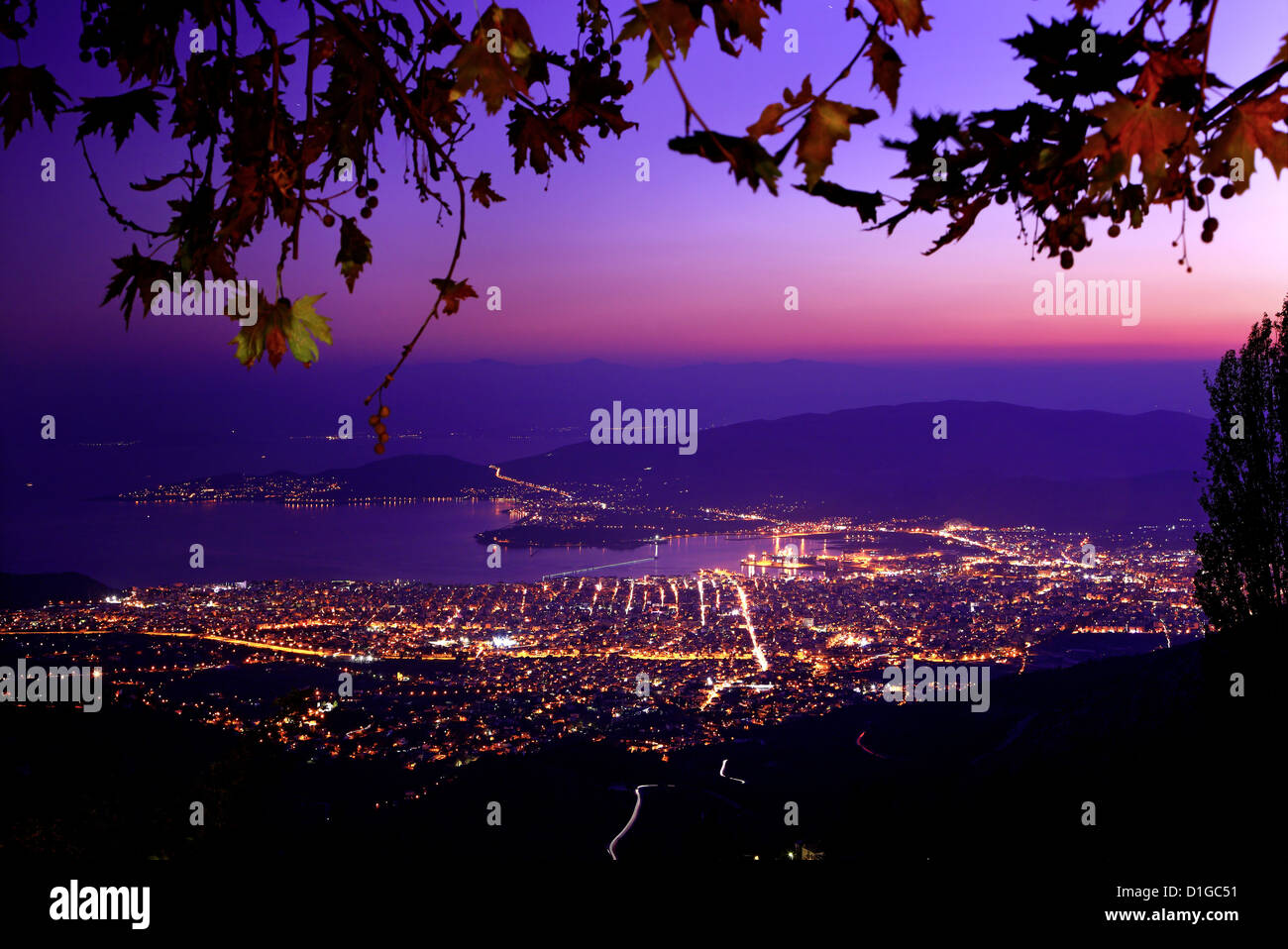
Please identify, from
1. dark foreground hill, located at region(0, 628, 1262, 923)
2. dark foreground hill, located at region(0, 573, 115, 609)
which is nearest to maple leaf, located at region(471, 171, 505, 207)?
dark foreground hill, located at region(0, 628, 1262, 923)

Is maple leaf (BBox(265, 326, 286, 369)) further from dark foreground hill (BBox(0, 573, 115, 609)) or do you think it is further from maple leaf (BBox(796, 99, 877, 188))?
dark foreground hill (BBox(0, 573, 115, 609))

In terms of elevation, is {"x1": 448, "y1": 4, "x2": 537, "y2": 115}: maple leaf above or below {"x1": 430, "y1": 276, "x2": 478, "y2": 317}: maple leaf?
above

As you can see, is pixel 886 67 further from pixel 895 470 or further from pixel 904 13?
pixel 895 470

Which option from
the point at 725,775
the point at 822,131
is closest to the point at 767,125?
the point at 822,131

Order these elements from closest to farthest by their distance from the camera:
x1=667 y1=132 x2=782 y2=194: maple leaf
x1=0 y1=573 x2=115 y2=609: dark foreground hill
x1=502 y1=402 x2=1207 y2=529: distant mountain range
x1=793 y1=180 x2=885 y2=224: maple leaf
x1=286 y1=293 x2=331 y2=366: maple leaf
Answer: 1. x1=667 y1=132 x2=782 y2=194: maple leaf
2. x1=793 y1=180 x2=885 y2=224: maple leaf
3. x1=286 y1=293 x2=331 y2=366: maple leaf
4. x1=0 y1=573 x2=115 y2=609: dark foreground hill
5. x1=502 y1=402 x2=1207 y2=529: distant mountain range

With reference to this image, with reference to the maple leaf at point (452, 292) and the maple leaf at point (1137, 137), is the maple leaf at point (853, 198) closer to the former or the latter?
the maple leaf at point (1137, 137)
